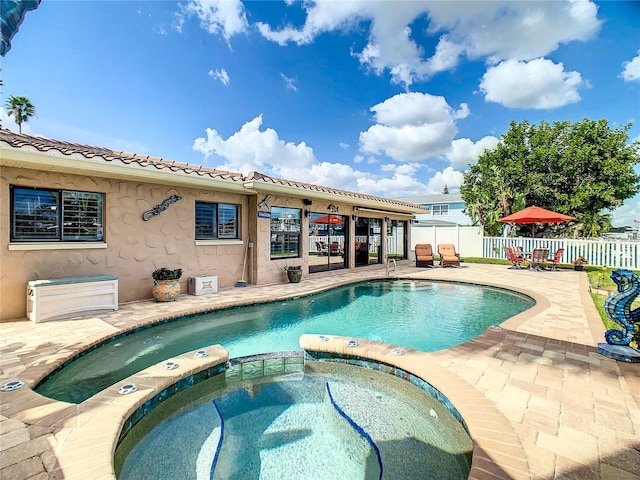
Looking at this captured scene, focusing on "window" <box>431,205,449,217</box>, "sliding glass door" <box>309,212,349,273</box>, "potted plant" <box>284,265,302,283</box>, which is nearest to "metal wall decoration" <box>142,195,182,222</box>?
"potted plant" <box>284,265,302,283</box>

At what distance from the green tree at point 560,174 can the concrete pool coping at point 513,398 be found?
53.4 feet

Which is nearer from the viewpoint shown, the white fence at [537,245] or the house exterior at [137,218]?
the house exterior at [137,218]

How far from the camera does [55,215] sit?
7.08m

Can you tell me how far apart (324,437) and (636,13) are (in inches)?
383

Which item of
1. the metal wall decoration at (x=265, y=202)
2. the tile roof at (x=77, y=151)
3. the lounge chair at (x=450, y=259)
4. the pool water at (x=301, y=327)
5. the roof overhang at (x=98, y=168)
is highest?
the tile roof at (x=77, y=151)

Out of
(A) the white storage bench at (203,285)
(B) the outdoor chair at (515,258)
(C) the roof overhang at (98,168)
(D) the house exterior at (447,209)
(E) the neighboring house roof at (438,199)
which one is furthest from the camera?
(E) the neighboring house roof at (438,199)

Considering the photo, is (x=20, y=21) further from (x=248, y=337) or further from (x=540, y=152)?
(x=540, y=152)

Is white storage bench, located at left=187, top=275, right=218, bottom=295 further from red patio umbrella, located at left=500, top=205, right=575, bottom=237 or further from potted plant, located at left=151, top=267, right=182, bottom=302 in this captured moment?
red patio umbrella, located at left=500, top=205, right=575, bottom=237

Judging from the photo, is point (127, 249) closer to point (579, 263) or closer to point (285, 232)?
point (285, 232)

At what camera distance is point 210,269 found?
996 cm

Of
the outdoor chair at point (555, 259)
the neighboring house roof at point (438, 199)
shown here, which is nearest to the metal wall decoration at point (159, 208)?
the outdoor chair at point (555, 259)

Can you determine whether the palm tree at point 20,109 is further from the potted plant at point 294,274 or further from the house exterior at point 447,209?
the house exterior at point 447,209

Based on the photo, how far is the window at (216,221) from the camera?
9805 millimetres

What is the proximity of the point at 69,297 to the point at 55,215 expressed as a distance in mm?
2080
